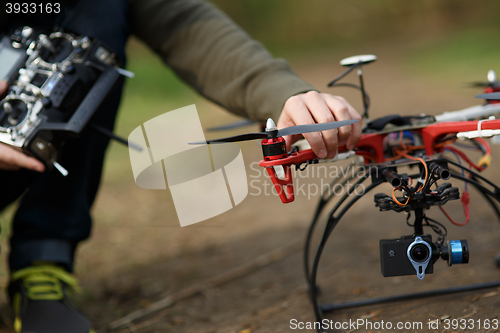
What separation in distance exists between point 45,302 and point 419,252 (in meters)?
1.01

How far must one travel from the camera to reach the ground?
125cm

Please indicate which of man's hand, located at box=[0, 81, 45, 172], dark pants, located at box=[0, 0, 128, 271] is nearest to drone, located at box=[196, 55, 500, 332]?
man's hand, located at box=[0, 81, 45, 172]

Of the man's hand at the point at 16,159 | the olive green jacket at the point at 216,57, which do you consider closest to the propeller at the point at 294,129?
the olive green jacket at the point at 216,57

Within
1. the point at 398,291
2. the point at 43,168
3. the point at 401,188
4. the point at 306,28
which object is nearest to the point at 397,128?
the point at 401,188

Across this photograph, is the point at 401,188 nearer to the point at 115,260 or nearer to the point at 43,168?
the point at 43,168

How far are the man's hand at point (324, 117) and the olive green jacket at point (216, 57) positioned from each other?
0.29 feet

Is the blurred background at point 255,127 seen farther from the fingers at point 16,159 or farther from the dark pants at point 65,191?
the fingers at point 16,159

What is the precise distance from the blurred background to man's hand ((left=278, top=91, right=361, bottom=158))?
2.20 feet

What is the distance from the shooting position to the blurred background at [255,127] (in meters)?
1.79

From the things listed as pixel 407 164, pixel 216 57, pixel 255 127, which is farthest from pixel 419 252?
pixel 255 127

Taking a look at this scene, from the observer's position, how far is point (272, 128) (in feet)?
2.68

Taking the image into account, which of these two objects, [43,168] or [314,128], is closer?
[314,128]

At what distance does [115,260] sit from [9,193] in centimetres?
69

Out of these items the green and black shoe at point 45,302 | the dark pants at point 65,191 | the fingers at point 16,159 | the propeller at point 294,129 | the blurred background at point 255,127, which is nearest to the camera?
the propeller at point 294,129
